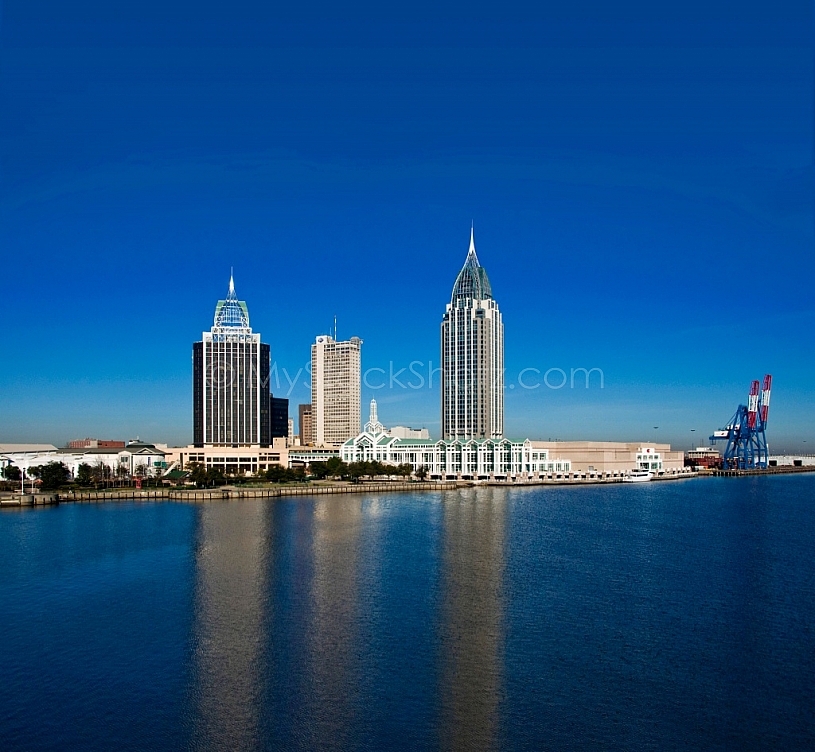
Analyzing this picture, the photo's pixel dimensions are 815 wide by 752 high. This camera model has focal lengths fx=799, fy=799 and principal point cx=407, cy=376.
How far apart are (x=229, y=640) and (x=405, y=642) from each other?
2955mm

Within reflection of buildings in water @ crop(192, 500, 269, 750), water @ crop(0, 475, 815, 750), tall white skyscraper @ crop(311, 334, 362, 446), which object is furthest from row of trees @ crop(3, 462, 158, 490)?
tall white skyscraper @ crop(311, 334, 362, 446)

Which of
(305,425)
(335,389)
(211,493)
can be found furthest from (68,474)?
(305,425)

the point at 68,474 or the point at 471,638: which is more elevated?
the point at 68,474

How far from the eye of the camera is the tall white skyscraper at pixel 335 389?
301 feet

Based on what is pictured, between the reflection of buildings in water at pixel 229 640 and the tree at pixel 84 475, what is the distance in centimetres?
2784

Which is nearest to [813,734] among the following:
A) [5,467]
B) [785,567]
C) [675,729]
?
[675,729]

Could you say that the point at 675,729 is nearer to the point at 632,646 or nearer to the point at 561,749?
the point at 561,749

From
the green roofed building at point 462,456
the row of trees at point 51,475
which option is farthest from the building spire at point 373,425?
the row of trees at point 51,475

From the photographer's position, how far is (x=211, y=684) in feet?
37.5

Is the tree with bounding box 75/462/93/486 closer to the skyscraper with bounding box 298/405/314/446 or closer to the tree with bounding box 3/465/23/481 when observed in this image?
the tree with bounding box 3/465/23/481

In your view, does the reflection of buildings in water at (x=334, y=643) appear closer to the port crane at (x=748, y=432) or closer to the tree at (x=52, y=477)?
the tree at (x=52, y=477)

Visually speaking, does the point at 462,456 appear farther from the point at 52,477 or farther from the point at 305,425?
the point at 305,425

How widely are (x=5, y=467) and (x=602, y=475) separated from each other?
4416cm

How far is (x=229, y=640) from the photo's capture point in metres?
13.4
